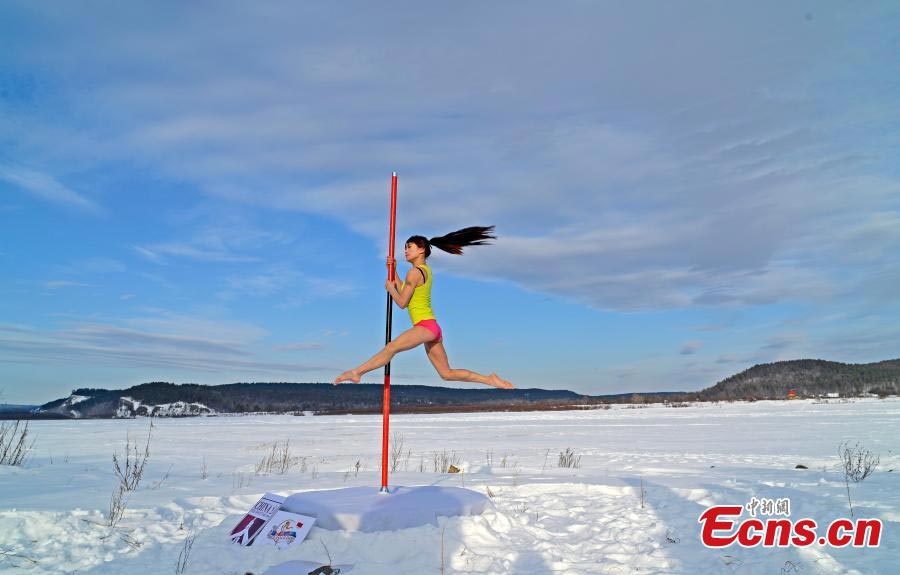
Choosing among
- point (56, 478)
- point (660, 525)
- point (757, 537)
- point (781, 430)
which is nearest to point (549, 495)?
point (660, 525)

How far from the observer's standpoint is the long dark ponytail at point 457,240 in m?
7.25

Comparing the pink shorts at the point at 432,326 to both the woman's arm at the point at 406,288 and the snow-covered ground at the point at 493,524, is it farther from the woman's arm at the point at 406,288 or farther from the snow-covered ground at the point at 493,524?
the snow-covered ground at the point at 493,524

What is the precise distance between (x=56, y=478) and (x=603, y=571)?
9.01 metres

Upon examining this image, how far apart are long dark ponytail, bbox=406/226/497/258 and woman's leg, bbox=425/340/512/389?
1095 millimetres

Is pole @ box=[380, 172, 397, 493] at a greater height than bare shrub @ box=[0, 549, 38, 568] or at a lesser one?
greater

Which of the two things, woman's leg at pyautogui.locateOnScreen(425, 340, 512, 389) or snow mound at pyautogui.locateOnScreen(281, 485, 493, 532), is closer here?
snow mound at pyautogui.locateOnScreen(281, 485, 493, 532)

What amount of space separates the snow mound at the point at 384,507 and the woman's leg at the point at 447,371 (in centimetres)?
133

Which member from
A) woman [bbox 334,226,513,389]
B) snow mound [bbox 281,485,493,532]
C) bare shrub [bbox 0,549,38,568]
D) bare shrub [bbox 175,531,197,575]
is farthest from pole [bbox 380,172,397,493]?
bare shrub [bbox 0,549,38,568]

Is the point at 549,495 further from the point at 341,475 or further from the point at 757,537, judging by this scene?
the point at 341,475

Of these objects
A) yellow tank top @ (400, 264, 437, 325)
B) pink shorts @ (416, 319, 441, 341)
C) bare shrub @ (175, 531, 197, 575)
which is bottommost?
bare shrub @ (175, 531, 197, 575)

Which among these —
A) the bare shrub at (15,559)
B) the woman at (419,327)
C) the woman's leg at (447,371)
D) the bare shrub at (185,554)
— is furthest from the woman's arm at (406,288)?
the bare shrub at (15,559)

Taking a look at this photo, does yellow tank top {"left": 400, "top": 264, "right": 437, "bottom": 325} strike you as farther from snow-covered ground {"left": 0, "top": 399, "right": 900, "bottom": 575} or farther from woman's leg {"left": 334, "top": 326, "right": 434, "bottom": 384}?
snow-covered ground {"left": 0, "top": 399, "right": 900, "bottom": 575}

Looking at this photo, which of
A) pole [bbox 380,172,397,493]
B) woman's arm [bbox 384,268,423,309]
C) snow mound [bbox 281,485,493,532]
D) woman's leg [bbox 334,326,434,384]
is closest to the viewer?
snow mound [bbox 281,485,493,532]

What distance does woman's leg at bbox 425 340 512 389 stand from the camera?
6895 millimetres
